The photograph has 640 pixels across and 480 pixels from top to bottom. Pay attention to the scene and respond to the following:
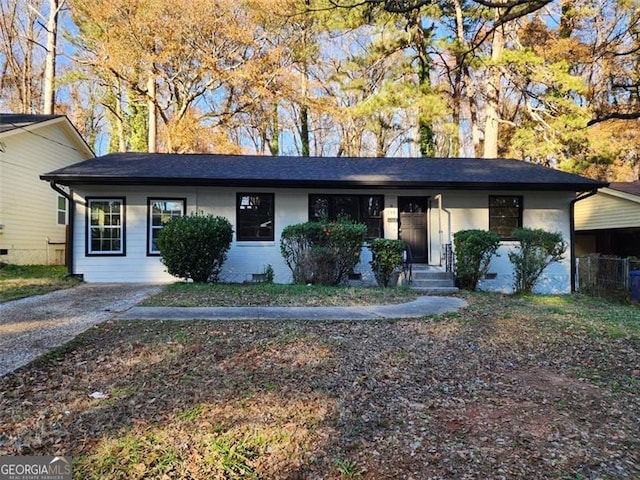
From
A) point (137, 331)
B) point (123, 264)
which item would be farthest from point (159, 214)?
point (137, 331)

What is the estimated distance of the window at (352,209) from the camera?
35.8 ft

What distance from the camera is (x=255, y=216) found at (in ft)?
35.2

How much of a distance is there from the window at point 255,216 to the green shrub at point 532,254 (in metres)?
6.24

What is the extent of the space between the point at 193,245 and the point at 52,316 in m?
3.53

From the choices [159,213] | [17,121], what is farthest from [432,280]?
[17,121]

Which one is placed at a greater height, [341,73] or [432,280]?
[341,73]

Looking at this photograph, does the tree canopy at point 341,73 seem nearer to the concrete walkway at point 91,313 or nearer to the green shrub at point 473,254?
the green shrub at point 473,254

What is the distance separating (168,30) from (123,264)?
36.3 feet

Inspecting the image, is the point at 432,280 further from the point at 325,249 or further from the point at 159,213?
the point at 159,213

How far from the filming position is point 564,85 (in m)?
13.9

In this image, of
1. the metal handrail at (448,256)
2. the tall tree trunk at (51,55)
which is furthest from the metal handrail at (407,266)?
the tall tree trunk at (51,55)

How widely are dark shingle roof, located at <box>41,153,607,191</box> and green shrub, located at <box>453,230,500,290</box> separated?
167cm

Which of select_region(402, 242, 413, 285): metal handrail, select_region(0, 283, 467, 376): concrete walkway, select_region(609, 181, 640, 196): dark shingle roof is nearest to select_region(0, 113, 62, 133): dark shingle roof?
select_region(0, 283, 467, 376): concrete walkway

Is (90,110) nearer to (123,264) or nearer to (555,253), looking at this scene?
(123,264)
